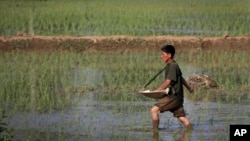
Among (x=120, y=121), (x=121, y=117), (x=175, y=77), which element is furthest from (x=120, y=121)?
(x=175, y=77)

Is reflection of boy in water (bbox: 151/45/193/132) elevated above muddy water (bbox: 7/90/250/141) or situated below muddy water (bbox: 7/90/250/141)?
above

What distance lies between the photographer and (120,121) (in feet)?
29.6

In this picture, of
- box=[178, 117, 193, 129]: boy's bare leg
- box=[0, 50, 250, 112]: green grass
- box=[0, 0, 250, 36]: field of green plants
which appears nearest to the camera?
box=[178, 117, 193, 129]: boy's bare leg

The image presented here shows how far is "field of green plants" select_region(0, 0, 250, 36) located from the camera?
16484 millimetres

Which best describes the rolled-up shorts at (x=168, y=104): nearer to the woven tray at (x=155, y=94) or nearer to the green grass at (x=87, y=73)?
the woven tray at (x=155, y=94)

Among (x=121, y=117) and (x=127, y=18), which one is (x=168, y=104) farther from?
(x=127, y=18)

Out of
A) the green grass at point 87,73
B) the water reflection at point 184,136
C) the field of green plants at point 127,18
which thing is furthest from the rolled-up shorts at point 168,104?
the field of green plants at point 127,18

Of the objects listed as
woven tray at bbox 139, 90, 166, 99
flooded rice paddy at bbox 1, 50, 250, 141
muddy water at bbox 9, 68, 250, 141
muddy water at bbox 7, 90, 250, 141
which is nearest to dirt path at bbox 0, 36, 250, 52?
flooded rice paddy at bbox 1, 50, 250, 141

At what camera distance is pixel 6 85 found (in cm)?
1138

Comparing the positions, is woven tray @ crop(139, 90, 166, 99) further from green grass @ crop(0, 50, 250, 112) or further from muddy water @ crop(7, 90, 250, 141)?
green grass @ crop(0, 50, 250, 112)

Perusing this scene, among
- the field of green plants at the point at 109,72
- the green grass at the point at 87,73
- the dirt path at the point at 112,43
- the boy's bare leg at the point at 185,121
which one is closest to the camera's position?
the boy's bare leg at the point at 185,121

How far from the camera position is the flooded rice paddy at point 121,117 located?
8219 millimetres

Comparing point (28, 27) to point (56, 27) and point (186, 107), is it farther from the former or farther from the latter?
point (186, 107)

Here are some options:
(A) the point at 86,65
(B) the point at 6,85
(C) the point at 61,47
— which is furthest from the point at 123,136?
(C) the point at 61,47
